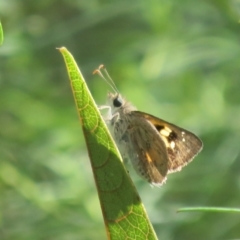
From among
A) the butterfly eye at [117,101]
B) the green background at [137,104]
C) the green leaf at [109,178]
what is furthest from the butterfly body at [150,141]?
the green leaf at [109,178]

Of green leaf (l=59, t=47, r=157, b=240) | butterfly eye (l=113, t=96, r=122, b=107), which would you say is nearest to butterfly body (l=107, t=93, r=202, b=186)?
butterfly eye (l=113, t=96, r=122, b=107)

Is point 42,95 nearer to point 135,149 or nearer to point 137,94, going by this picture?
point 137,94

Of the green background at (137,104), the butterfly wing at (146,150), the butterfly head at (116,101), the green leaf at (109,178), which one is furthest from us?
the green background at (137,104)

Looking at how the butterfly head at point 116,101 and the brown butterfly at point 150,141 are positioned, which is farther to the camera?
the butterfly head at point 116,101

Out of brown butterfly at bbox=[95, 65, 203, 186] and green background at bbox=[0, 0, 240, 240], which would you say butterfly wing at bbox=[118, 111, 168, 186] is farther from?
green background at bbox=[0, 0, 240, 240]

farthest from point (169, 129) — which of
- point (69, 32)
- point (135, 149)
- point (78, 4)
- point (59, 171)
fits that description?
point (78, 4)

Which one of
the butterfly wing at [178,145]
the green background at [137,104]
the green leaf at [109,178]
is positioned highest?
the green background at [137,104]

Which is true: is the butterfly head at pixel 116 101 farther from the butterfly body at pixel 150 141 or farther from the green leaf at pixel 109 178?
the green leaf at pixel 109 178
